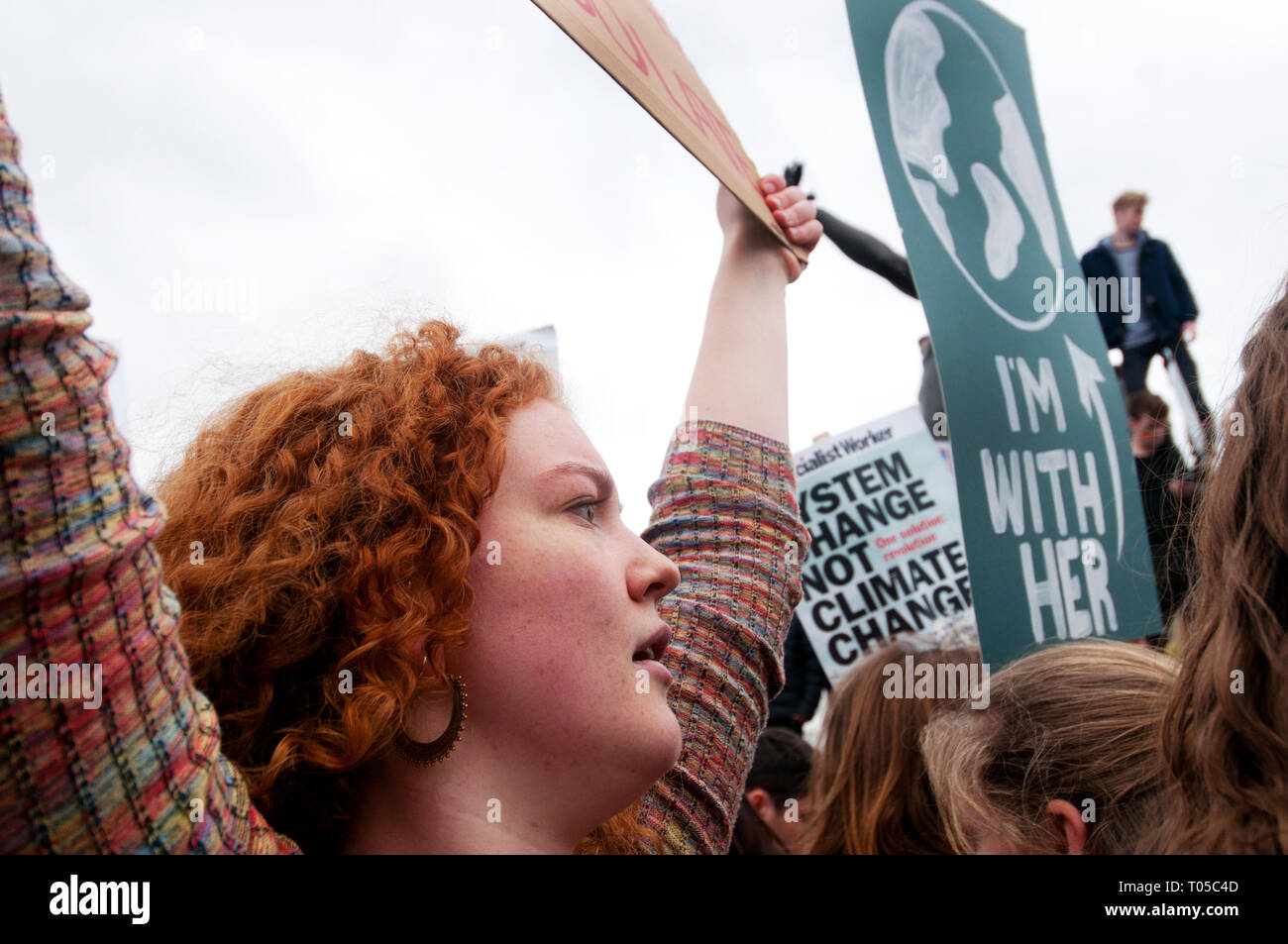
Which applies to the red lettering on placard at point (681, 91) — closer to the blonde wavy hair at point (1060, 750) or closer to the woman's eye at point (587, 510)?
the woman's eye at point (587, 510)

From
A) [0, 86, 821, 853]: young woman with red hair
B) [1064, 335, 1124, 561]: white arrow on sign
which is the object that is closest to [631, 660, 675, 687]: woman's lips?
[0, 86, 821, 853]: young woman with red hair

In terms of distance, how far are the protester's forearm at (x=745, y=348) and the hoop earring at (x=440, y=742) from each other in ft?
2.41

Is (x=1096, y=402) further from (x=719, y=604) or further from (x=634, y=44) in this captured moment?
(x=634, y=44)

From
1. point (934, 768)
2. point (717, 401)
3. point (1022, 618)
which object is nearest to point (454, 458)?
point (717, 401)

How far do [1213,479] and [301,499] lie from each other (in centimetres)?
104

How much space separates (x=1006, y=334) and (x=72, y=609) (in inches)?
67.4

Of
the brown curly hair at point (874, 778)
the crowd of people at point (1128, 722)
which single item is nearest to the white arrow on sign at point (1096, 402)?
the crowd of people at point (1128, 722)

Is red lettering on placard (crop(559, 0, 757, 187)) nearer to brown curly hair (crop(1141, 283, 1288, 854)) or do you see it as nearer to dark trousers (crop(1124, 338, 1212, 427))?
brown curly hair (crop(1141, 283, 1288, 854))

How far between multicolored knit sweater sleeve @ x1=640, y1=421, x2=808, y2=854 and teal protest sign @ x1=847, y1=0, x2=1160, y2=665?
351mm

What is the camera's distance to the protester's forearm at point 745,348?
72.2 inches

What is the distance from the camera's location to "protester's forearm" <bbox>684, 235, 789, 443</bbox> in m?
1.83

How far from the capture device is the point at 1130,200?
3943mm

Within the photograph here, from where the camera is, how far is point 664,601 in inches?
65.4

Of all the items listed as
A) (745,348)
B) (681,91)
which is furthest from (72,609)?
(745,348)
